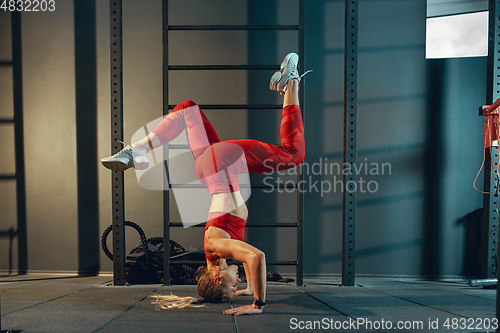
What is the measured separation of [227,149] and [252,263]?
27.4 inches

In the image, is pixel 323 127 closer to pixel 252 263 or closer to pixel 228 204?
pixel 228 204

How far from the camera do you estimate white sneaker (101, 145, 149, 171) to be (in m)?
1.86

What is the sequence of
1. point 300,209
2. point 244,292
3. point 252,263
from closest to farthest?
point 252,263
point 244,292
point 300,209

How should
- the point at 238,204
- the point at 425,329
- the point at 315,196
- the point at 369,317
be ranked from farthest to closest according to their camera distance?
the point at 315,196, the point at 238,204, the point at 369,317, the point at 425,329

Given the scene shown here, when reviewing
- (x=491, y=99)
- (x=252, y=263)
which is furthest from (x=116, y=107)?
(x=491, y=99)

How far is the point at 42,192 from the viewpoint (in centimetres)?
301

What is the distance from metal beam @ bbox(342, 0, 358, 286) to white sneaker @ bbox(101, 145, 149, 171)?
5.30ft

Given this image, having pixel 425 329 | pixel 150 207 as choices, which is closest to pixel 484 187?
pixel 425 329

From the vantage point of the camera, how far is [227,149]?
189cm

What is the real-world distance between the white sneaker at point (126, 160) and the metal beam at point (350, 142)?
1.62 metres

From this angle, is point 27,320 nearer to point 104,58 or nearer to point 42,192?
point 42,192

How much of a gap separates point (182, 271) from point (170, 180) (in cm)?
84

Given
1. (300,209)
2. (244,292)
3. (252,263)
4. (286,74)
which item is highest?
(286,74)

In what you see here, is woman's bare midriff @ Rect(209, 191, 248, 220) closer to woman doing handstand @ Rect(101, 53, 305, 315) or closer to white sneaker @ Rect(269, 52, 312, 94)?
woman doing handstand @ Rect(101, 53, 305, 315)
